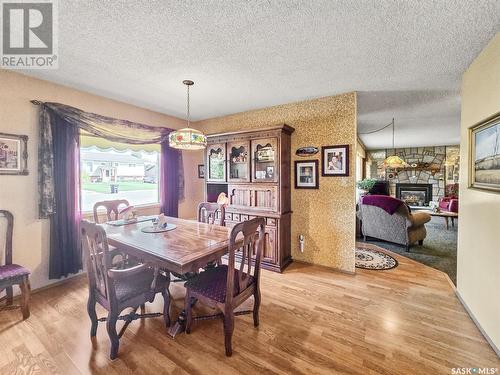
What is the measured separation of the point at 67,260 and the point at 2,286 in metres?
0.74

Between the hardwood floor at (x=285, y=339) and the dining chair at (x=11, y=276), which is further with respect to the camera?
the dining chair at (x=11, y=276)

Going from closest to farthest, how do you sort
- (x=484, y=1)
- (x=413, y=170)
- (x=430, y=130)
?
(x=484, y=1)
(x=430, y=130)
(x=413, y=170)

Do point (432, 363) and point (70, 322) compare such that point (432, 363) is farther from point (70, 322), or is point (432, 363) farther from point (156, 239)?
point (70, 322)

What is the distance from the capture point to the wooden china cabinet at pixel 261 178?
125 inches

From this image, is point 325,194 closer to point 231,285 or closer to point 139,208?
point 231,285

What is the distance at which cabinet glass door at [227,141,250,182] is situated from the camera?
354cm

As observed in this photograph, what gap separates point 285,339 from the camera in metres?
1.82

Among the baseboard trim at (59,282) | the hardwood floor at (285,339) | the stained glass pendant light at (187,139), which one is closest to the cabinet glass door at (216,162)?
the stained glass pendant light at (187,139)

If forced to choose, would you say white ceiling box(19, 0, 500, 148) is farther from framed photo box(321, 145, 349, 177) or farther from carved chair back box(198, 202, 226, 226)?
carved chair back box(198, 202, 226, 226)

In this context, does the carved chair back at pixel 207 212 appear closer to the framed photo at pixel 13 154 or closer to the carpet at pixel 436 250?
the framed photo at pixel 13 154

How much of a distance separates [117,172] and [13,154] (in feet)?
3.96

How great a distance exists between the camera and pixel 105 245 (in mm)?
1499

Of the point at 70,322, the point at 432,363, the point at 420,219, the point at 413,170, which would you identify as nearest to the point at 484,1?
the point at 432,363

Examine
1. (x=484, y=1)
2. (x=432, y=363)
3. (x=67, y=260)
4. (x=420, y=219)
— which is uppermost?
(x=484, y=1)
